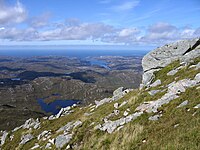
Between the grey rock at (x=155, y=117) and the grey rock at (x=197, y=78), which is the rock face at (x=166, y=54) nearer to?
the grey rock at (x=197, y=78)

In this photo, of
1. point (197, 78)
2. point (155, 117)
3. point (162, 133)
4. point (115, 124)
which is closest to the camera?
point (162, 133)

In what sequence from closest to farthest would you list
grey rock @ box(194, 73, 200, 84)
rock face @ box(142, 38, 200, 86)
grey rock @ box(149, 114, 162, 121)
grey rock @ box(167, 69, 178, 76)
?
grey rock @ box(149, 114, 162, 121) < grey rock @ box(194, 73, 200, 84) < grey rock @ box(167, 69, 178, 76) < rock face @ box(142, 38, 200, 86)

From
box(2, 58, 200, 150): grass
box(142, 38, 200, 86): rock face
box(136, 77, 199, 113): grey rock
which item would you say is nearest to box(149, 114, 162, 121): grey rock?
box(2, 58, 200, 150): grass

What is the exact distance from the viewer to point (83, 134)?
20.1 metres

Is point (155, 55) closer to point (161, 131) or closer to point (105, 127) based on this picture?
point (105, 127)

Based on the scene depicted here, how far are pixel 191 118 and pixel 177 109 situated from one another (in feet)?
8.99

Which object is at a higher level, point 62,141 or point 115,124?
point 115,124

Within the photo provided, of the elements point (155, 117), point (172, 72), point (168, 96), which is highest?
point (172, 72)

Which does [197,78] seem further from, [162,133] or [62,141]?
[62,141]

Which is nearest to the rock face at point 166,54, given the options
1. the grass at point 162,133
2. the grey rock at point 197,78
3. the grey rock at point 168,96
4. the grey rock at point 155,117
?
the grey rock at point 197,78

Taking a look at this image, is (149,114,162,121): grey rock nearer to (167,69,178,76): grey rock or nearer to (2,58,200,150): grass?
(2,58,200,150): grass

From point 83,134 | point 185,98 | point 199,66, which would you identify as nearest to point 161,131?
point 185,98

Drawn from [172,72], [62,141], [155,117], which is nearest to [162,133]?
[155,117]

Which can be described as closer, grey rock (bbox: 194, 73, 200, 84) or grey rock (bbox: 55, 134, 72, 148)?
grey rock (bbox: 55, 134, 72, 148)
